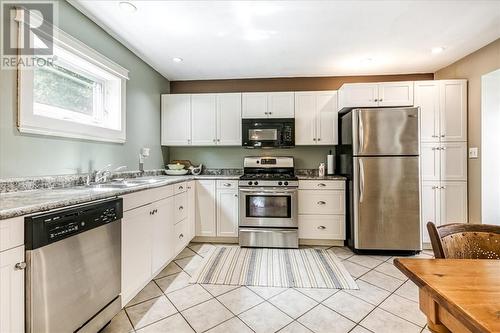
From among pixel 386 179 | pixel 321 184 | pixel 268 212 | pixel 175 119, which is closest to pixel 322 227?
pixel 321 184

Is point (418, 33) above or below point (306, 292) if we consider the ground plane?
above

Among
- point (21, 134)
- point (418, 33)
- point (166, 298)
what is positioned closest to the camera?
point (21, 134)

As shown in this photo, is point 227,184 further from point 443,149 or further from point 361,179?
point 443,149

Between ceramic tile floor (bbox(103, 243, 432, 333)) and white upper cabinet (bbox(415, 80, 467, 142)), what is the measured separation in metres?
1.92

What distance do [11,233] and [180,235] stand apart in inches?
78.9

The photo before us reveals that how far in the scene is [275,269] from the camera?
264cm

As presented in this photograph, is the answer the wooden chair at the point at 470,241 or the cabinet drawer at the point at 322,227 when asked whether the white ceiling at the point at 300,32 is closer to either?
the wooden chair at the point at 470,241

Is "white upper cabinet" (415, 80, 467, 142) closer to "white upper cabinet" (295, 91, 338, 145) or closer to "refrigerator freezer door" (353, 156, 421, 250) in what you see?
"refrigerator freezer door" (353, 156, 421, 250)

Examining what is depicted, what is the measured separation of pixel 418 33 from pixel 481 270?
2.57 m

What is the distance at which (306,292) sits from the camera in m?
2.18

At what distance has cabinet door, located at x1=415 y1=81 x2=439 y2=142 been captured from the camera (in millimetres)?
3176

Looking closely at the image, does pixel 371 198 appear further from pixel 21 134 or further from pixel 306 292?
pixel 21 134

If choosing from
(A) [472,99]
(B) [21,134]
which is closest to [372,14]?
(A) [472,99]

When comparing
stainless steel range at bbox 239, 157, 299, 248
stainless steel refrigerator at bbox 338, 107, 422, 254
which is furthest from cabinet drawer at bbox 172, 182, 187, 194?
stainless steel refrigerator at bbox 338, 107, 422, 254
